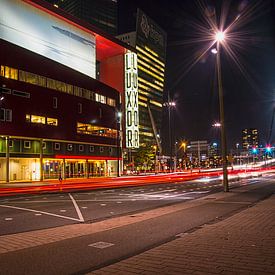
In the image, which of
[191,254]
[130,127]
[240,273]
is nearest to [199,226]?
[191,254]

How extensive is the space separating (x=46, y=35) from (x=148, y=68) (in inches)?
4084

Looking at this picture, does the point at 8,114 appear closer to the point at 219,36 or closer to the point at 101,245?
the point at 219,36

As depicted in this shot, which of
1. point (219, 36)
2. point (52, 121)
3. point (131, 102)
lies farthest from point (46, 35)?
point (219, 36)

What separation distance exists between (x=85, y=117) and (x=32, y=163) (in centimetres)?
1217

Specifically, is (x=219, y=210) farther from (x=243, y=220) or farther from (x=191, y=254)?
(x=191, y=254)

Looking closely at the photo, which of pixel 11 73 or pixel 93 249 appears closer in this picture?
pixel 93 249

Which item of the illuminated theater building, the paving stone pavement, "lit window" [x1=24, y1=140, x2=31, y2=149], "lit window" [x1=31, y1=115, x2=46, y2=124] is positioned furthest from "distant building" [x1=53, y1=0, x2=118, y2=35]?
the paving stone pavement

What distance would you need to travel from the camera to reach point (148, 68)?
535ft

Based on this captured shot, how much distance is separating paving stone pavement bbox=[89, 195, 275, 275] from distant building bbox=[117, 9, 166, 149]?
134 meters

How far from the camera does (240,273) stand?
18.1 ft

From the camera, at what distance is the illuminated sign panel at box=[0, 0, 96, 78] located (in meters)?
55.5

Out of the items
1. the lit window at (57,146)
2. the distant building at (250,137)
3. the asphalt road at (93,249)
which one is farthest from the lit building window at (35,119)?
the distant building at (250,137)

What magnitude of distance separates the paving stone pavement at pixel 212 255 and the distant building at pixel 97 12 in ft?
534

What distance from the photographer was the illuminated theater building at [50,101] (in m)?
43.6
